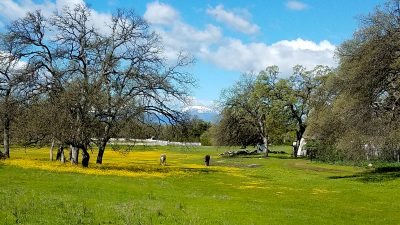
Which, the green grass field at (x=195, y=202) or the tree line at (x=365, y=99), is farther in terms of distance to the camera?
the tree line at (x=365, y=99)

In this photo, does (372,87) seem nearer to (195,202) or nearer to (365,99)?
(365,99)

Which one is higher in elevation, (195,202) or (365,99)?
(365,99)

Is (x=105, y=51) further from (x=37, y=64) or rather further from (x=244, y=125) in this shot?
(x=244, y=125)

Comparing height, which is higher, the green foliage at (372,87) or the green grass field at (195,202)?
the green foliage at (372,87)

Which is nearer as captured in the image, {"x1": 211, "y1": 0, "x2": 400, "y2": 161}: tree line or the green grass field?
the green grass field

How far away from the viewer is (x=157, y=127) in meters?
49.4

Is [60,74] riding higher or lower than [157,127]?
higher

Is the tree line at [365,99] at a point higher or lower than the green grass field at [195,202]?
higher

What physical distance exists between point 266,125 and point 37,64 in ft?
160

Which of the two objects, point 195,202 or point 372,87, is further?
point 372,87

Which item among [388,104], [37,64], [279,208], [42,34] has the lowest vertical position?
[279,208]

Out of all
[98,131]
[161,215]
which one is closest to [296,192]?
[161,215]

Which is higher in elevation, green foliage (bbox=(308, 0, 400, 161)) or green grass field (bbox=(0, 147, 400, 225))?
green foliage (bbox=(308, 0, 400, 161))

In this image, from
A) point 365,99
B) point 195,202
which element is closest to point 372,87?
point 365,99
